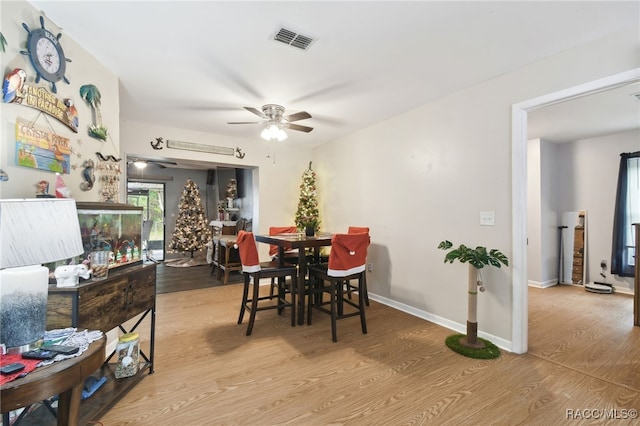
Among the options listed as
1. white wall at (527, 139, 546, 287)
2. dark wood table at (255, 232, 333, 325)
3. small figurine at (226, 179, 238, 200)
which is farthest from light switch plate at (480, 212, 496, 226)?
small figurine at (226, 179, 238, 200)

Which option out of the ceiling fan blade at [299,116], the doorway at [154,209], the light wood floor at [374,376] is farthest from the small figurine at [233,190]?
the ceiling fan blade at [299,116]

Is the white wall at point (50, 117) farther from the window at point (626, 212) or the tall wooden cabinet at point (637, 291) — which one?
the window at point (626, 212)

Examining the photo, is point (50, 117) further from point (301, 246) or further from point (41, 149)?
point (301, 246)

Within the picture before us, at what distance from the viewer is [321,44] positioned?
218cm

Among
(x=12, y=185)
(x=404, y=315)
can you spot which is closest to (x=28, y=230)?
(x=12, y=185)

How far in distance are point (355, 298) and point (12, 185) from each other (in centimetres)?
375

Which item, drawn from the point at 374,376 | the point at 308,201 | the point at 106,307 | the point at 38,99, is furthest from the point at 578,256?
the point at 38,99

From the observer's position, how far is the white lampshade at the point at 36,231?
1002 mm

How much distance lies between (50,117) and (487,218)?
3.64 metres

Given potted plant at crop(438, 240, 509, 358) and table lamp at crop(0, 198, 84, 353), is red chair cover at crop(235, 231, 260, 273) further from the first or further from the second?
potted plant at crop(438, 240, 509, 358)

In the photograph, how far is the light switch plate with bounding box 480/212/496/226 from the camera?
2.73 metres

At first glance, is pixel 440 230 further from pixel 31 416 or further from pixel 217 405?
pixel 31 416

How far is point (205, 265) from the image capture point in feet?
22.7

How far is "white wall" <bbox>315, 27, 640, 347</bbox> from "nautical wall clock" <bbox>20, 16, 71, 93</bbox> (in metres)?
3.35
